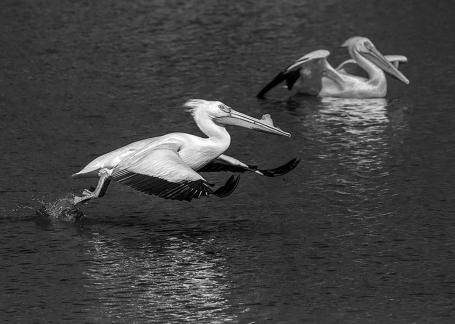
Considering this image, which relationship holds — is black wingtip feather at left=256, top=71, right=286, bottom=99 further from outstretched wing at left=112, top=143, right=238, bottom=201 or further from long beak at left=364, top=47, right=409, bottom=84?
outstretched wing at left=112, top=143, right=238, bottom=201

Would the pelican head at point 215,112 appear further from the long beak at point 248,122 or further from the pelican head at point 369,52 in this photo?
the pelican head at point 369,52

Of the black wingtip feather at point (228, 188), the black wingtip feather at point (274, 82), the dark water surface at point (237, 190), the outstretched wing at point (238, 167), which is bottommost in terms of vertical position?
the dark water surface at point (237, 190)

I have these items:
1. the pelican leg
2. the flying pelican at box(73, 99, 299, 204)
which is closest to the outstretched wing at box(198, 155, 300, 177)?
the flying pelican at box(73, 99, 299, 204)

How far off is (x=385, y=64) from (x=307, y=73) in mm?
930

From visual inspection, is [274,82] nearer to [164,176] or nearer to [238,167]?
[238,167]

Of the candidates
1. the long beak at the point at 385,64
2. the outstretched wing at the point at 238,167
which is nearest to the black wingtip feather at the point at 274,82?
the long beak at the point at 385,64

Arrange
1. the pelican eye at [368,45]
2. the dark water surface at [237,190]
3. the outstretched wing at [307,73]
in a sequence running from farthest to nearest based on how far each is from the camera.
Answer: the pelican eye at [368,45]
the outstretched wing at [307,73]
the dark water surface at [237,190]

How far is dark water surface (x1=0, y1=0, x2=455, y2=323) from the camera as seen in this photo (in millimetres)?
8242

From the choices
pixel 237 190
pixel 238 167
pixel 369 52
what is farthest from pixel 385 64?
pixel 238 167

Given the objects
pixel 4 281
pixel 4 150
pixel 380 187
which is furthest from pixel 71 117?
pixel 4 281

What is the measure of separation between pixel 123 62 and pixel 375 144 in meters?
4.87

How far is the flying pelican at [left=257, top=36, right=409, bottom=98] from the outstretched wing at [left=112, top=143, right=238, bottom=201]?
17.4ft

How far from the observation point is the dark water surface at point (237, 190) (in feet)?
27.0

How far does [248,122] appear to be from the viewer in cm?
1012
